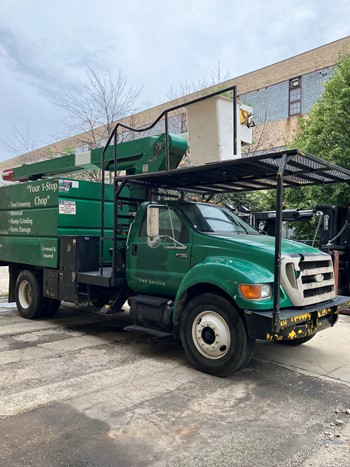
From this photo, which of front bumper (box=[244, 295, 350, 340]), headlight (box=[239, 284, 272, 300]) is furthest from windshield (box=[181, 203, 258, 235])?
front bumper (box=[244, 295, 350, 340])

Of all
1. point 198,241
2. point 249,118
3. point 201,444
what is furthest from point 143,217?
point 201,444

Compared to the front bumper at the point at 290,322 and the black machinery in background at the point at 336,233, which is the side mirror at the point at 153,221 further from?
the black machinery in background at the point at 336,233

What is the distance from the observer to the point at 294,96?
2186cm

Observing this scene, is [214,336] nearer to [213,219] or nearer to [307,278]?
[307,278]

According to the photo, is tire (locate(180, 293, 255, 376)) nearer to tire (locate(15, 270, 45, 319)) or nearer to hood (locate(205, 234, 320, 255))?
hood (locate(205, 234, 320, 255))

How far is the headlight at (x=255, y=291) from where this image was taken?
173 inches

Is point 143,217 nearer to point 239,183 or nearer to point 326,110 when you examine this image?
point 239,183

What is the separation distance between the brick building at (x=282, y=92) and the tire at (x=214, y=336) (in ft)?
50.6

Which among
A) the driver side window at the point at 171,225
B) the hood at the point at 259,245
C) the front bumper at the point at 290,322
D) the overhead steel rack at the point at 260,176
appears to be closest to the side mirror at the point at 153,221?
the driver side window at the point at 171,225

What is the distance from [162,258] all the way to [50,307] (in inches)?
124

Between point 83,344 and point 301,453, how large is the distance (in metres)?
3.71

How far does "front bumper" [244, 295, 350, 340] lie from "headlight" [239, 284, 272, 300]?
0.52 feet

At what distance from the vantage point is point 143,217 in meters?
6.09

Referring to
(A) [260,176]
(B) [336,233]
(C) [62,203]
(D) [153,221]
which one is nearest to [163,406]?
(D) [153,221]
